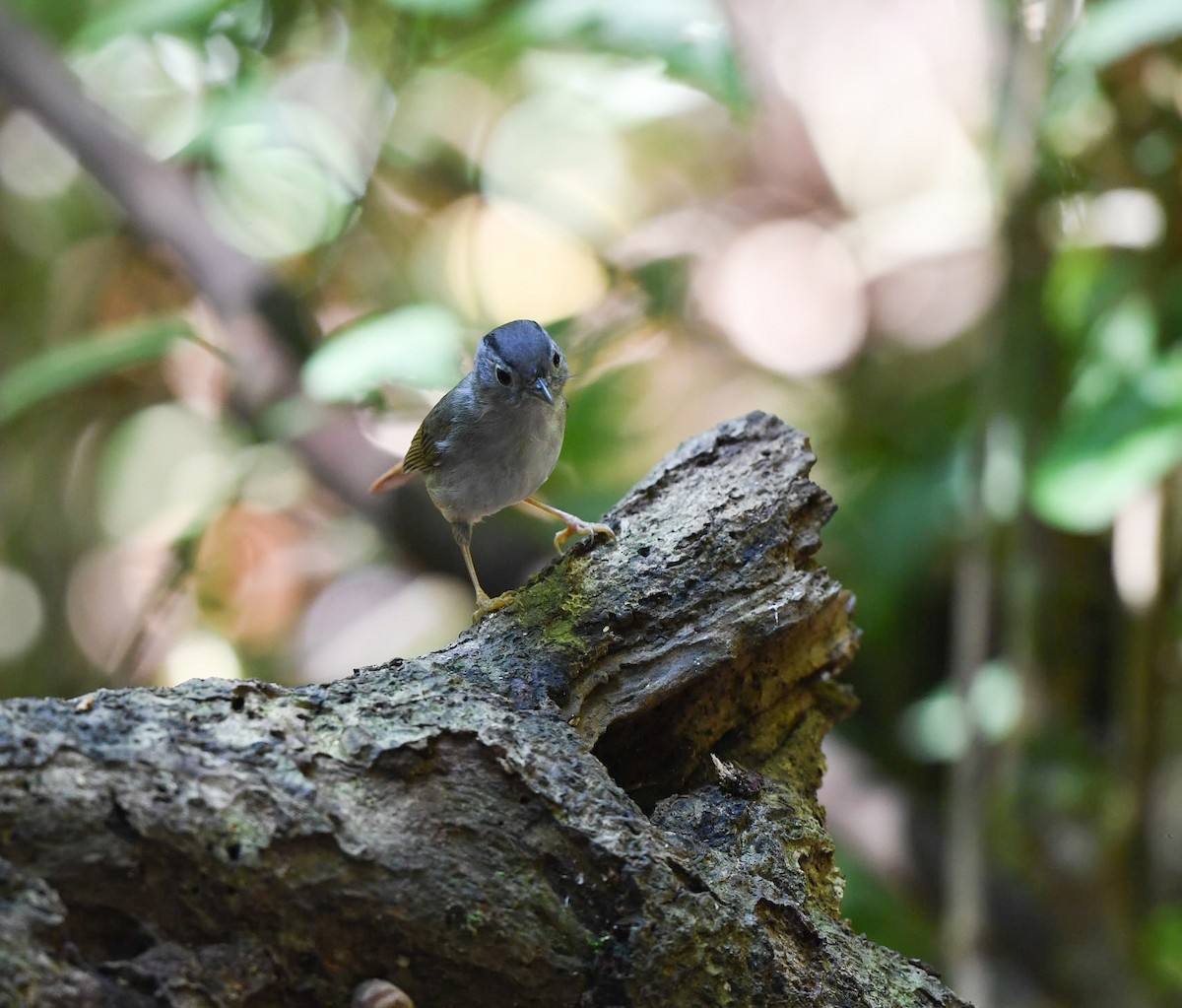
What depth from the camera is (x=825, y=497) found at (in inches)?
91.4

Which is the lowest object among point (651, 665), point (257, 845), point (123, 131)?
point (257, 845)

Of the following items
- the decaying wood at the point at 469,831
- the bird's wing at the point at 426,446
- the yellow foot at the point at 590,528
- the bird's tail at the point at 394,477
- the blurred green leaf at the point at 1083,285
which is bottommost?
the decaying wood at the point at 469,831

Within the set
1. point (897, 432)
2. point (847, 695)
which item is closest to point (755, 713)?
point (847, 695)

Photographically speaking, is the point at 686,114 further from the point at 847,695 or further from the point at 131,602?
the point at 847,695

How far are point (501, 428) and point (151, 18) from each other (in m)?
1.61

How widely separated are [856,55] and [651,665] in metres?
5.76

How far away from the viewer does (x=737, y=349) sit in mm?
6664

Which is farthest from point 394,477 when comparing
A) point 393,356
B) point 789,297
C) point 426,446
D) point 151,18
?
point 789,297

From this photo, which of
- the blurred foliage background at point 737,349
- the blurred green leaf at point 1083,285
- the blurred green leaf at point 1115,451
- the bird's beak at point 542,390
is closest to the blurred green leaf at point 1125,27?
the blurred foliage background at point 737,349

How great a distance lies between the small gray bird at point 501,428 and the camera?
2674mm

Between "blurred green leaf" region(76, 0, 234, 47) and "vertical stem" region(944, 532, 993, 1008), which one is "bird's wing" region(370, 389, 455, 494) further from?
"vertical stem" region(944, 532, 993, 1008)

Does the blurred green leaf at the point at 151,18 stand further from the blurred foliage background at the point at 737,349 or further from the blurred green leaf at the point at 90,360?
the blurred green leaf at the point at 90,360

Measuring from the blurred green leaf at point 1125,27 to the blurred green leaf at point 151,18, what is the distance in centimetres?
239

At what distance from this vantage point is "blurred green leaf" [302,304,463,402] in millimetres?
2838
